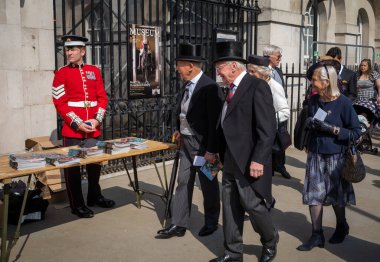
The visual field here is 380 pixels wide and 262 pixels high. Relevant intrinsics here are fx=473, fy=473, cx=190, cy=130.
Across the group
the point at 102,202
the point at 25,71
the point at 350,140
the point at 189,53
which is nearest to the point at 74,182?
the point at 102,202

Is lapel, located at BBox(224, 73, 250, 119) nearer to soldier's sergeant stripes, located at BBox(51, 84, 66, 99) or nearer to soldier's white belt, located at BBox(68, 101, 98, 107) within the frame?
soldier's white belt, located at BBox(68, 101, 98, 107)

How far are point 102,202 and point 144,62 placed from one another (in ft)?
8.90

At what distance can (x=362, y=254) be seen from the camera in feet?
14.5

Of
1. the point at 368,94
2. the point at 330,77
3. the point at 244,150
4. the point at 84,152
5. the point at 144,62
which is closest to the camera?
the point at 244,150

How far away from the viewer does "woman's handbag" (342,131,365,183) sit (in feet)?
14.0

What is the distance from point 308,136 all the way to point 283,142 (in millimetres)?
252

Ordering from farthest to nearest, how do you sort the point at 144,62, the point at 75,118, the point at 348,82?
the point at 144,62
the point at 348,82
the point at 75,118

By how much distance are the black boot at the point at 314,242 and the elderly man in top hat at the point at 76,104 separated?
2.42m

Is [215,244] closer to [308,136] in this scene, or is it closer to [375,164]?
[308,136]

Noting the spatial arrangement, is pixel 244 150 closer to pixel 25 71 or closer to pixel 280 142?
pixel 280 142

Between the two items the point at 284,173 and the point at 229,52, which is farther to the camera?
the point at 284,173

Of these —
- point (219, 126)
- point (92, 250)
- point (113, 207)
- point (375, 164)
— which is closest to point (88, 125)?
point (113, 207)

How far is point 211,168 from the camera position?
448 cm

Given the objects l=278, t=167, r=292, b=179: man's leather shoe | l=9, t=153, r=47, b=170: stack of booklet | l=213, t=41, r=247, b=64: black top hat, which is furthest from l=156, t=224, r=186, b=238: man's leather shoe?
l=278, t=167, r=292, b=179: man's leather shoe
